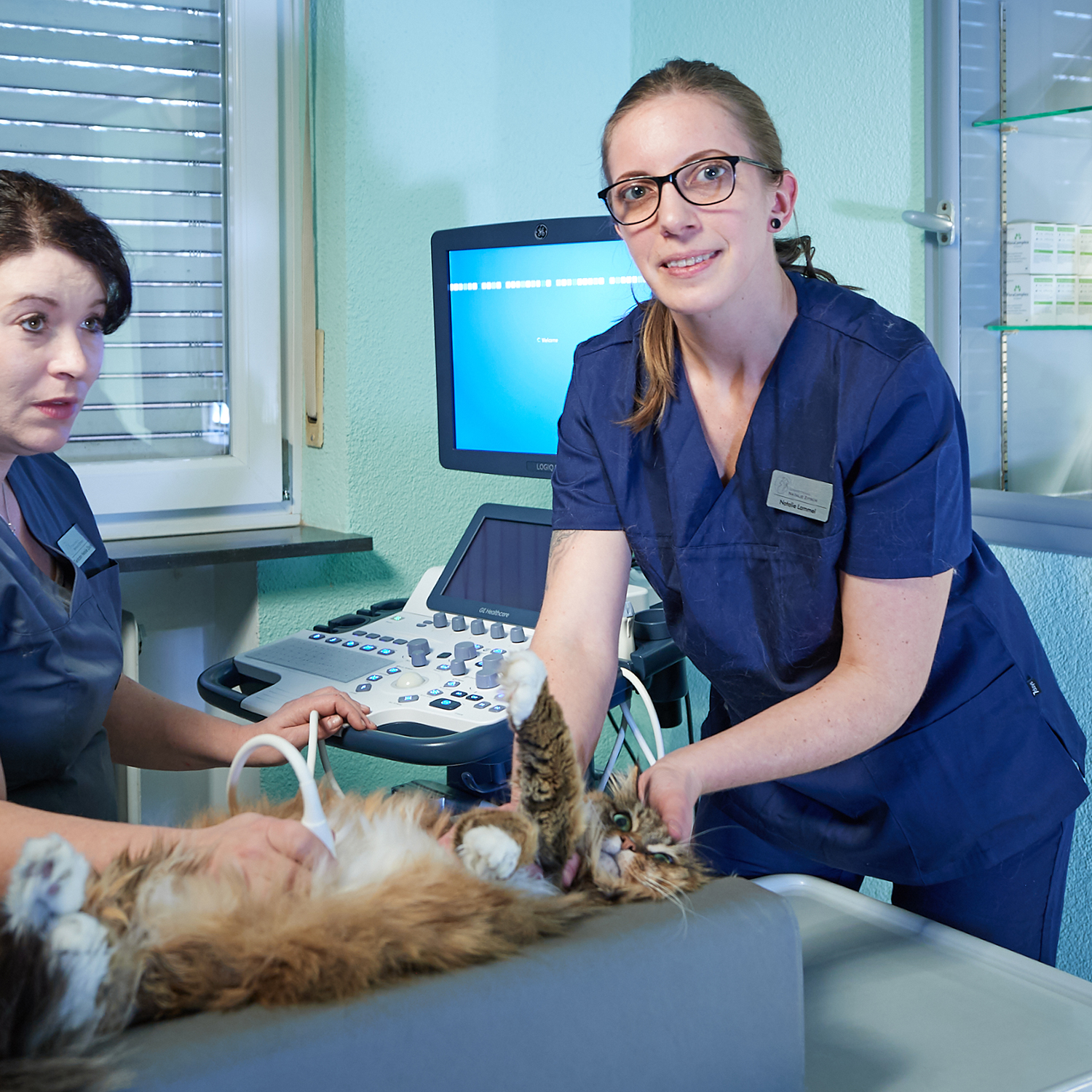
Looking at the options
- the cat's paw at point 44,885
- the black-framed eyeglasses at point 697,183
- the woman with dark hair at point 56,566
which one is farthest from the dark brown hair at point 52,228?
the cat's paw at point 44,885

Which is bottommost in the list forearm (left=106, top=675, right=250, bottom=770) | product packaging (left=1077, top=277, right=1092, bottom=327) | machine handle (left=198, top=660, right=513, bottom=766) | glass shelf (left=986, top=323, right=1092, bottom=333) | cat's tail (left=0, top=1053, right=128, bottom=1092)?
machine handle (left=198, top=660, right=513, bottom=766)

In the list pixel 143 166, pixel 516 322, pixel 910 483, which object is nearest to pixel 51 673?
pixel 910 483

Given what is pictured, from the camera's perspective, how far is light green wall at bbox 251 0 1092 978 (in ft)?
6.26

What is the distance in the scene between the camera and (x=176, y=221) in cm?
222

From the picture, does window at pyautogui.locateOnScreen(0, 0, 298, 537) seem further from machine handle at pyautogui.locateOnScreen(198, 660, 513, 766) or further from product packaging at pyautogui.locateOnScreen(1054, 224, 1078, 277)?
product packaging at pyautogui.locateOnScreen(1054, 224, 1078, 277)

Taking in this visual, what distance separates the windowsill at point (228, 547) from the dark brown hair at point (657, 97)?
3.69 feet

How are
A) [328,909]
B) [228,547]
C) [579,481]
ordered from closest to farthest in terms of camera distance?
1. [328,909]
2. [579,481]
3. [228,547]

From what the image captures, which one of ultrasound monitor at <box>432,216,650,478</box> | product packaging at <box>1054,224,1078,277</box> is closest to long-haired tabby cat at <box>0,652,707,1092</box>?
ultrasound monitor at <box>432,216,650,478</box>

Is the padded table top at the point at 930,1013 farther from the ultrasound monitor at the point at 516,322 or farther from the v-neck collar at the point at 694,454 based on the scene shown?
the ultrasound monitor at the point at 516,322

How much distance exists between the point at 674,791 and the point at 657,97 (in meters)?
0.67

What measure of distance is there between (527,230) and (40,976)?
1.49 metres

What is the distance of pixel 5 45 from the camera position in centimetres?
201

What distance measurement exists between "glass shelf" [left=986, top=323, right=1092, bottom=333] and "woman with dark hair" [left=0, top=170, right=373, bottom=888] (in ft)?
4.50

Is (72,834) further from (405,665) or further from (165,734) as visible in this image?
(405,665)
